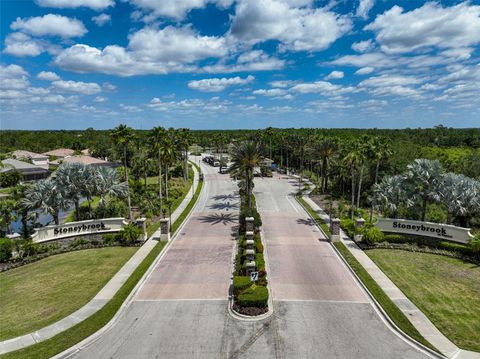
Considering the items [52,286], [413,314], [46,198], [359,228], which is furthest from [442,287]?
[46,198]

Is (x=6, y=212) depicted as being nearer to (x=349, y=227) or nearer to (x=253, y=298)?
(x=253, y=298)

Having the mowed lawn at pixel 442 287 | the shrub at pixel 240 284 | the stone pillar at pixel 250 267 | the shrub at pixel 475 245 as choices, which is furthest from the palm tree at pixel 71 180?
the shrub at pixel 475 245

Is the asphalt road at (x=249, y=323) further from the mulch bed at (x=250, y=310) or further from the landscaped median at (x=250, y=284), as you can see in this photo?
the landscaped median at (x=250, y=284)

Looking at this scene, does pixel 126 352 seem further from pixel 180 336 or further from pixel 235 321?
pixel 235 321

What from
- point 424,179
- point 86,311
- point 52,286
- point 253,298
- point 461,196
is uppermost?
point 424,179

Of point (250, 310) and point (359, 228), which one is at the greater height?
point (359, 228)

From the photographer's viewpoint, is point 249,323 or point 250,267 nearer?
point 249,323

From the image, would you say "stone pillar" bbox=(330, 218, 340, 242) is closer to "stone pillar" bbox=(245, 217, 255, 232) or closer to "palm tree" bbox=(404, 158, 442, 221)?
"stone pillar" bbox=(245, 217, 255, 232)
